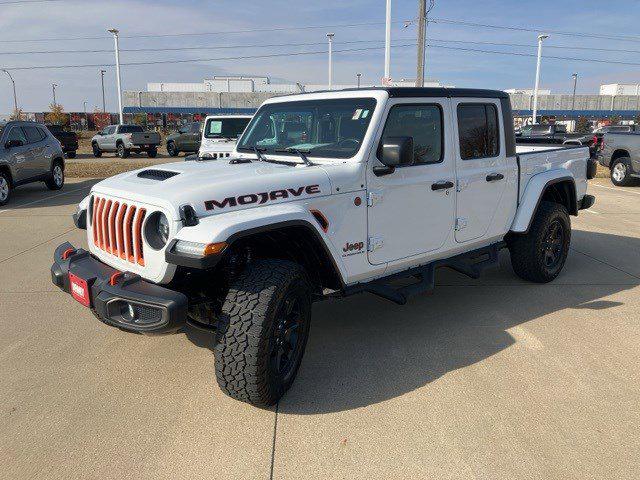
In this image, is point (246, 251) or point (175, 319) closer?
point (175, 319)

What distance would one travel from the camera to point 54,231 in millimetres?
8312

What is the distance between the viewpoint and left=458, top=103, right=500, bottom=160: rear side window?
4469mm

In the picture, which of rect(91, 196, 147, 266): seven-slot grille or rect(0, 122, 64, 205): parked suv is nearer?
rect(91, 196, 147, 266): seven-slot grille

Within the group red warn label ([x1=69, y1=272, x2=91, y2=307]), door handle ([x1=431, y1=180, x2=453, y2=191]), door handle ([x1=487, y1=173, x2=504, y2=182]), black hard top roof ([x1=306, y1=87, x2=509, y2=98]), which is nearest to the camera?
red warn label ([x1=69, y1=272, x2=91, y2=307])

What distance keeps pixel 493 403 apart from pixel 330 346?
1289mm

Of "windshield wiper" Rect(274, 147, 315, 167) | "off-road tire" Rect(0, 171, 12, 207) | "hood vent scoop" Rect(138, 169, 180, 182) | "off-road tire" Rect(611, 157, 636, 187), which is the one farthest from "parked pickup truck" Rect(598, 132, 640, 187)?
"off-road tire" Rect(0, 171, 12, 207)

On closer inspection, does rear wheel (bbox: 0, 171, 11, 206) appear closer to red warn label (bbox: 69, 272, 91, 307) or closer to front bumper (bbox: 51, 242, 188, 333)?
red warn label (bbox: 69, 272, 91, 307)

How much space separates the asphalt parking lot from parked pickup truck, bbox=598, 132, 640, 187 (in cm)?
1020

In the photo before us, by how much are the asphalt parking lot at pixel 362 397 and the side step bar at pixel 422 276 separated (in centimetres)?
38

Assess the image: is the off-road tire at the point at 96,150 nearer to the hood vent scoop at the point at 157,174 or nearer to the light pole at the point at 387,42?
the light pole at the point at 387,42

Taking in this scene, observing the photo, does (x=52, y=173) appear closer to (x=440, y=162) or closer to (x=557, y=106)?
(x=440, y=162)

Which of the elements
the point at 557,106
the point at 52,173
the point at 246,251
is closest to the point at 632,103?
the point at 557,106

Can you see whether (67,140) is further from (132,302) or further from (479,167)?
(132,302)

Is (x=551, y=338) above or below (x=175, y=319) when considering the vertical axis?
below
